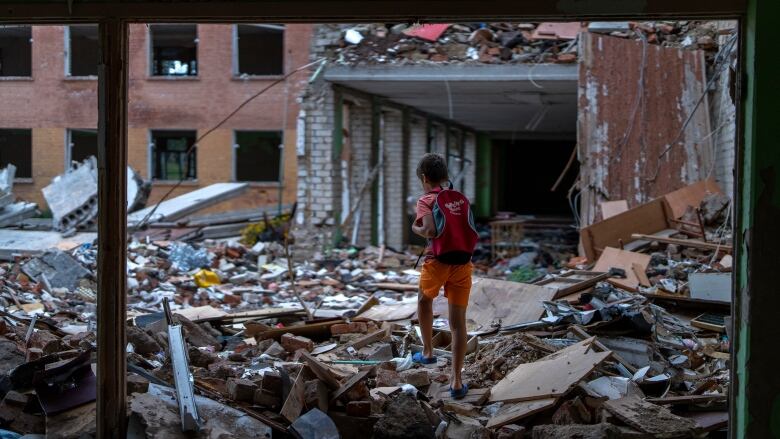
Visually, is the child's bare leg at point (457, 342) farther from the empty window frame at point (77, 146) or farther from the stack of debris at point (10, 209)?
the empty window frame at point (77, 146)

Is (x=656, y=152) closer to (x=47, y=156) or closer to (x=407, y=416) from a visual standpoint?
(x=407, y=416)

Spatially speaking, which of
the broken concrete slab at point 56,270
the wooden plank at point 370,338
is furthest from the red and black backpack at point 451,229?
the broken concrete slab at point 56,270

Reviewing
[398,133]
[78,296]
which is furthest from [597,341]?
[398,133]

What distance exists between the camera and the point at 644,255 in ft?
28.9

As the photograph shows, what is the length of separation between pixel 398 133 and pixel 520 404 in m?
13.1

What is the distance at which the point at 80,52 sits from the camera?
2391 cm

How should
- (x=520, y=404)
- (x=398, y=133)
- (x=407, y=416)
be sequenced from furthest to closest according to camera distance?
(x=398, y=133) → (x=520, y=404) → (x=407, y=416)

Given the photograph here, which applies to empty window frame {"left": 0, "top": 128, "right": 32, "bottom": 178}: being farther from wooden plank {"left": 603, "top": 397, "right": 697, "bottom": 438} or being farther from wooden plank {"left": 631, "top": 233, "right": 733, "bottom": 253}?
wooden plank {"left": 603, "top": 397, "right": 697, "bottom": 438}

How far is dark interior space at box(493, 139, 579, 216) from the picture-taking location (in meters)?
28.9

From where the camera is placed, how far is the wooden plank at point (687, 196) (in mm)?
9906

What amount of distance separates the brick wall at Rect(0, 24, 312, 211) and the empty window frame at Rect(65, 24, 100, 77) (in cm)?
19

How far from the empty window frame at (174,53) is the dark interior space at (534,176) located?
1116 centimetres

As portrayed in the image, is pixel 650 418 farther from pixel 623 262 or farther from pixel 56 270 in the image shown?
pixel 56 270

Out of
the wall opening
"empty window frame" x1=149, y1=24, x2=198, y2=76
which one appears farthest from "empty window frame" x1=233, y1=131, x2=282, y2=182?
the wall opening
